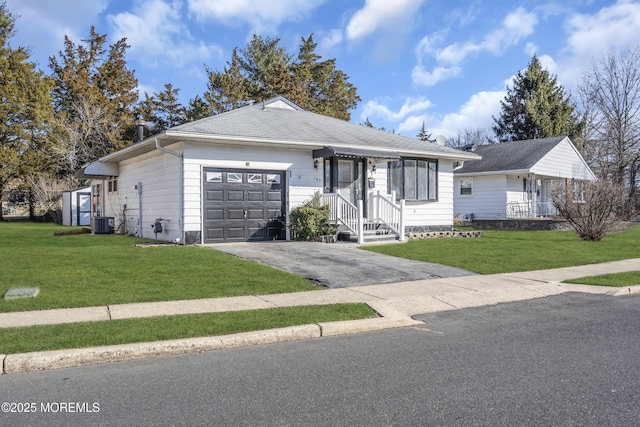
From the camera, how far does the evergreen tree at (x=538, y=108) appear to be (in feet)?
155

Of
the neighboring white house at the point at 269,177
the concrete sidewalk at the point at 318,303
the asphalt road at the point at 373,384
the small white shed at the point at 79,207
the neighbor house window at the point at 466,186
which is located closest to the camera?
the asphalt road at the point at 373,384

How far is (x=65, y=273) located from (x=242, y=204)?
22.5ft

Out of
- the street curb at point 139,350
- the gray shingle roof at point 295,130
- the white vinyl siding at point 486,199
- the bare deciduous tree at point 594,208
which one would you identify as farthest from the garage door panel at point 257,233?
the white vinyl siding at point 486,199

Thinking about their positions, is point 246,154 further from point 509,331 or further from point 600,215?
point 600,215

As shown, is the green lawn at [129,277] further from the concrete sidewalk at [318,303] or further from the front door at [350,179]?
the front door at [350,179]

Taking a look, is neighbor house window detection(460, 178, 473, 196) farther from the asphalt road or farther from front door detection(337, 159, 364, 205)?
the asphalt road

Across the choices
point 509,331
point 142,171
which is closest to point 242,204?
point 142,171

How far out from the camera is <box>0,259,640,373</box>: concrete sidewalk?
531cm

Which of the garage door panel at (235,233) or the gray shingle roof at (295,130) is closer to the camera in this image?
the gray shingle roof at (295,130)

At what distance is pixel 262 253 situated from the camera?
1316 cm

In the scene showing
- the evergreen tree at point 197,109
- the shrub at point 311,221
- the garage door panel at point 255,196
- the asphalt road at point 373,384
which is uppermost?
the evergreen tree at point 197,109

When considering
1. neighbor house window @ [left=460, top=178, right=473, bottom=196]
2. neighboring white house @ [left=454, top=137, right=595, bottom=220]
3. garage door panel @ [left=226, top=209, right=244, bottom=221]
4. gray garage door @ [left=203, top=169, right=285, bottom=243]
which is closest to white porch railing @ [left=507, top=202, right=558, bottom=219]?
neighboring white house @ [left=454, top=137, right=595, bottom=220]

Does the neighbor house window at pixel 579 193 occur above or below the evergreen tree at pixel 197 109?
below

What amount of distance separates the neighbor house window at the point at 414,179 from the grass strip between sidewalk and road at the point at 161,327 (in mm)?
11978
